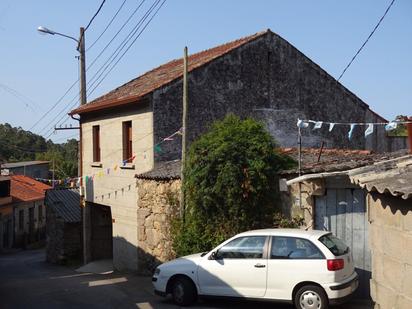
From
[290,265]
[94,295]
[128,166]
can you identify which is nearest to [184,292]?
[290,265]

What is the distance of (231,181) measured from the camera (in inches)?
476

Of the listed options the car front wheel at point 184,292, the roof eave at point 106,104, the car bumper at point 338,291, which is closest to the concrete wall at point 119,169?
the roof eave at point 106,104

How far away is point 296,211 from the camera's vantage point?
1176 cm

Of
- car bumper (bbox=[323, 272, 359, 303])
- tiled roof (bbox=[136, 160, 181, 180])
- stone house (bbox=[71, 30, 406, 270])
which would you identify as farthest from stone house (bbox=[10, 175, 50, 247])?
car bumper (bbox=[323, 272, 359, 303])

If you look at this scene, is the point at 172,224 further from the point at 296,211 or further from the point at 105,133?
the point at 105,133

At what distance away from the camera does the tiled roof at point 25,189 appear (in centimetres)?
4222

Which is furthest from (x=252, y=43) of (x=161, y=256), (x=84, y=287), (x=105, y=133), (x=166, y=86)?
(x=84, y=287)

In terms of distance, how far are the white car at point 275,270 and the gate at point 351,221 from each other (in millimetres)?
1178

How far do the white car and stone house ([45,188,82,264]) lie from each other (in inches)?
578

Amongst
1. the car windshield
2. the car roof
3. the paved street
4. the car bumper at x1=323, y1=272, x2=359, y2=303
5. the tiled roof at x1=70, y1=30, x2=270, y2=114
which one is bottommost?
the paved street

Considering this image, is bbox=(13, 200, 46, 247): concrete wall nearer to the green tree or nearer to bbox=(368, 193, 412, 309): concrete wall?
the green tree

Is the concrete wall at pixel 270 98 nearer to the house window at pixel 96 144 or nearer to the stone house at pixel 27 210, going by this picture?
the house window at pixel 96 144

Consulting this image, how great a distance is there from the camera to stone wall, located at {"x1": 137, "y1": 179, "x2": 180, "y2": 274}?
1497 centimetres

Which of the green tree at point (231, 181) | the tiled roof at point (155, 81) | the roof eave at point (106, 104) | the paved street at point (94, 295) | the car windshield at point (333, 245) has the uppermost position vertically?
the tiled roof at point (155, 81)
